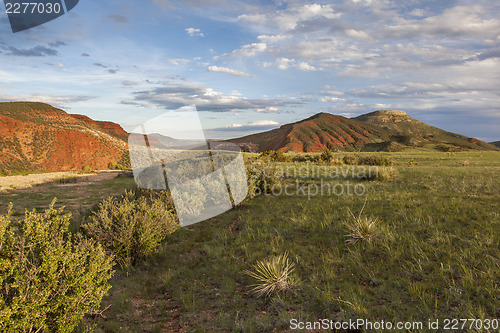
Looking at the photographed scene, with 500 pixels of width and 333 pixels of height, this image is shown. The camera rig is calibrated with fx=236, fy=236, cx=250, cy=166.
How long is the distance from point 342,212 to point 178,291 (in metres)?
6.28

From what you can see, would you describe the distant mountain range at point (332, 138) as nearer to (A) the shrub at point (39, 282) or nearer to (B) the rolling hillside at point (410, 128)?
(B) the rolling hillside at point (410, 128)

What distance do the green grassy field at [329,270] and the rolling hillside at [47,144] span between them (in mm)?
56010

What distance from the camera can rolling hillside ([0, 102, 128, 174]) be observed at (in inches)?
1925

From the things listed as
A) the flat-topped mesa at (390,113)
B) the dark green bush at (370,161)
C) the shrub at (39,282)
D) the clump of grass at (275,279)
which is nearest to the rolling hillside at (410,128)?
the flat-topped mesa at (390,113)

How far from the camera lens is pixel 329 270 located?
5844mm

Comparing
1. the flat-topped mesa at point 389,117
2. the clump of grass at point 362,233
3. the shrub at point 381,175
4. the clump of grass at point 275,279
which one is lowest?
the clump of grass at point 275,279

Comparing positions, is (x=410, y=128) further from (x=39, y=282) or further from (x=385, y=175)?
(x=39, y=282)

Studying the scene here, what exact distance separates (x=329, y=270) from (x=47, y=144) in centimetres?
6830

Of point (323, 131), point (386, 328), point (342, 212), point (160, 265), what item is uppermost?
point (323, 131)

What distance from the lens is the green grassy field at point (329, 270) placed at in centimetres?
458

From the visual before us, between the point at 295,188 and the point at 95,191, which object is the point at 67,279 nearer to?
the point at 295,188

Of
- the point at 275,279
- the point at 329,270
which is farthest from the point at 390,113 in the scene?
the point at 275,279

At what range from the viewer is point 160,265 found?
779 centimetres

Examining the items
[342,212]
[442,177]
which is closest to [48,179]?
[342,212]
